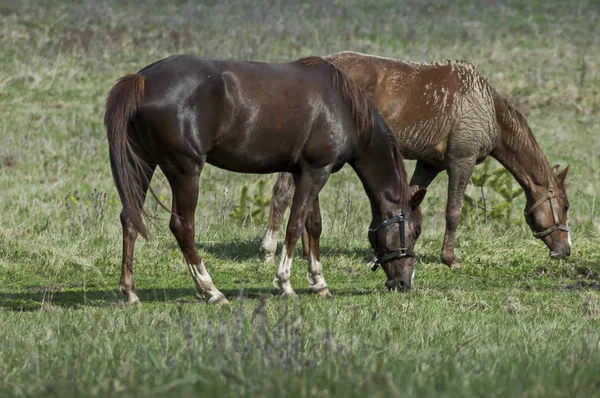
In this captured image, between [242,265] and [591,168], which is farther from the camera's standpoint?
[591,168]

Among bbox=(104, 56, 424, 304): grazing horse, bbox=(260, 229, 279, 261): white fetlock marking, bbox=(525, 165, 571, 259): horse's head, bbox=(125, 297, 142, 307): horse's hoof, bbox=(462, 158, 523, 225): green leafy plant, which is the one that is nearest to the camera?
bbox=(104, 56, 424, 304): grazing horse

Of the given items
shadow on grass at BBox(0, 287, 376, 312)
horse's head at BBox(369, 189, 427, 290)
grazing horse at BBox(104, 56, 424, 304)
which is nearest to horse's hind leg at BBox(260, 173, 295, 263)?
shadow on grass at BBox(0, 287, 376, 312)

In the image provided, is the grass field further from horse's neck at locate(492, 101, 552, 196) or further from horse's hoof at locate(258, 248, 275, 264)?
horse's neck at locate(492, 101, 552, 196)

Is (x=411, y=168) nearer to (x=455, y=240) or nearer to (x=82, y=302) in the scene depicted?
(x=455, y=240)

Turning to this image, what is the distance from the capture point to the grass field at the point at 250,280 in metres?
4.79

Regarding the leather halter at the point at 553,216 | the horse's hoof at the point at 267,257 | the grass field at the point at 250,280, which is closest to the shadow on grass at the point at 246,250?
the grass field at the point at 250,280

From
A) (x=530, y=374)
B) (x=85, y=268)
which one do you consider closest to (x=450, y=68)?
(x=85, y=268)

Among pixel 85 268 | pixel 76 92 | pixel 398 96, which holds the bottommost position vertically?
pixel 76 92

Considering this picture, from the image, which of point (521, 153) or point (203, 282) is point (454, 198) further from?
point (203, 282)

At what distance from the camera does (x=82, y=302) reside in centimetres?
882

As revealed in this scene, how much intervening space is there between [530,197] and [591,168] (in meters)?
9.37

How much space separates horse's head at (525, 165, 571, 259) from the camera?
1180cm

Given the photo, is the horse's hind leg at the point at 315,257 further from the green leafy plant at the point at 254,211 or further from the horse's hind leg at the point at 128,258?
the green leafy plant at the point at 254,211

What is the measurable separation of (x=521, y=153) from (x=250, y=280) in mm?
3820
